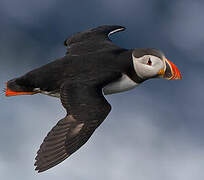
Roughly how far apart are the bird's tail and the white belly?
140 cm

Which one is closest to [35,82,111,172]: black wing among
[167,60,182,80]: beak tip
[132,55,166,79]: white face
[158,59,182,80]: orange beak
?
[132,55,166,79]: white face

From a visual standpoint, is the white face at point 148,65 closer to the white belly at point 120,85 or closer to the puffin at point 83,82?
the puffin at point 83,82

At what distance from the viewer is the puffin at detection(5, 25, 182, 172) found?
6.84 meters

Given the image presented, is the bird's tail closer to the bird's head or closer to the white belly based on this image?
the white belly

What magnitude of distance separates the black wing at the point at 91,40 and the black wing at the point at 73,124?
178cm

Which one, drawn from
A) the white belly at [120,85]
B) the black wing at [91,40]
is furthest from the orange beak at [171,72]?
the black wing at [91,40]

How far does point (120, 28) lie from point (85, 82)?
3425 mm

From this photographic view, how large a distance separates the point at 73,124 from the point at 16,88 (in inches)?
80.5

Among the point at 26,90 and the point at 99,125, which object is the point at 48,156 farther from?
the point at 26,90

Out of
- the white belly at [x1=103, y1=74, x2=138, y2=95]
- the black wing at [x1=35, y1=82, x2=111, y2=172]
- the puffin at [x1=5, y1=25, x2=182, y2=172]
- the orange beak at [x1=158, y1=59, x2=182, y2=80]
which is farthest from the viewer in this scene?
the orange beak at [x1=158, y1=59, x2=182, y2=80]

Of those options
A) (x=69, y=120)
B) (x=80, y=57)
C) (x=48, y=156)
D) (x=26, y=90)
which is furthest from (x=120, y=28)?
(x=48, y=156)

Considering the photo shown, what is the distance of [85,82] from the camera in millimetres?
7625

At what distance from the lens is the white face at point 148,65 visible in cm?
816

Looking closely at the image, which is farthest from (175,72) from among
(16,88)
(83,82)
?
(16,88)
